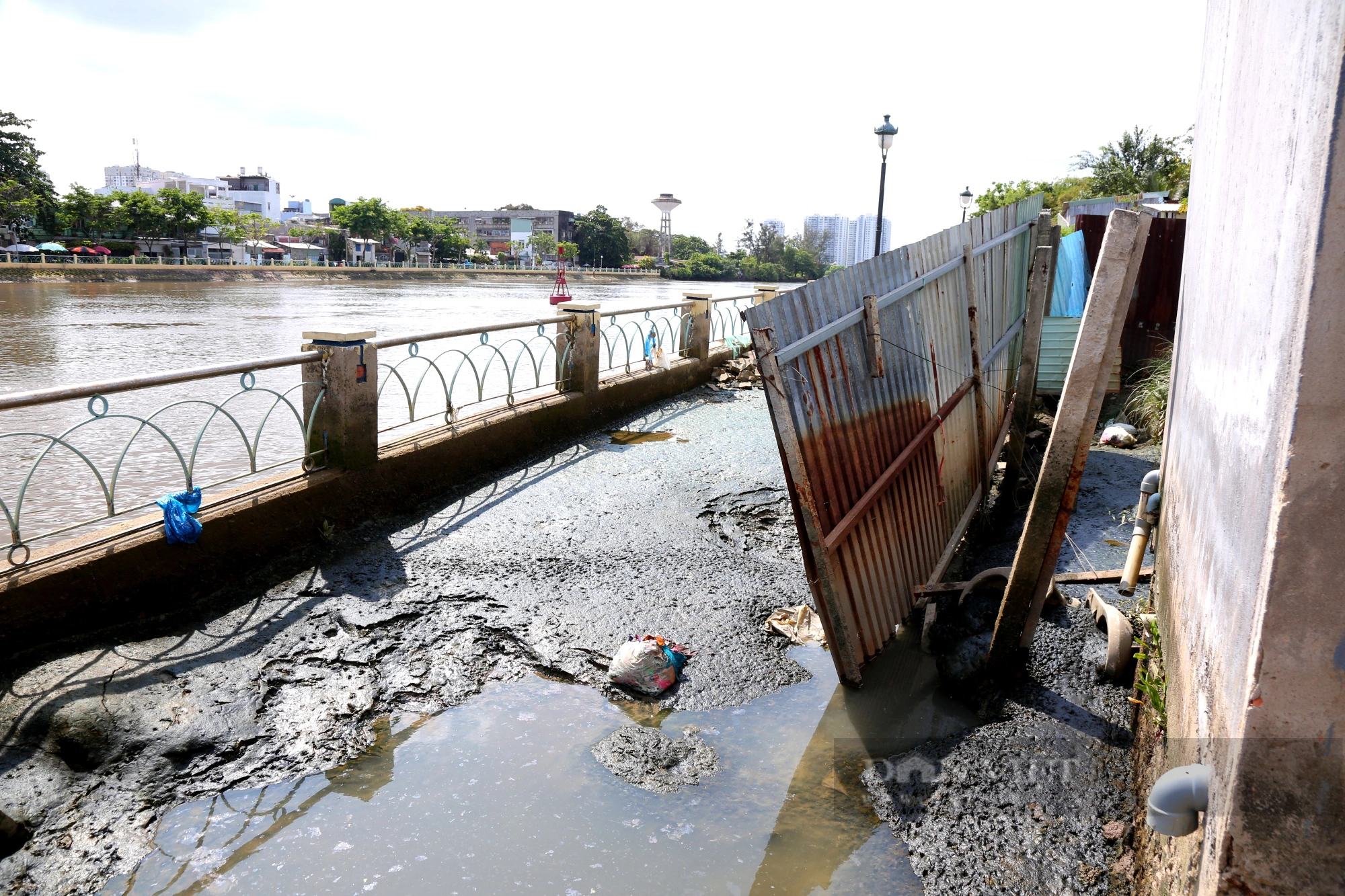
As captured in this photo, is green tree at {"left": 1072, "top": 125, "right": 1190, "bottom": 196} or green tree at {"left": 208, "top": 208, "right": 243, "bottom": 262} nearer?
green tree at {"left": 1072, "top": 125, "right": 1190, "bottom": 196}

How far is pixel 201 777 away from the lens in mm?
3408

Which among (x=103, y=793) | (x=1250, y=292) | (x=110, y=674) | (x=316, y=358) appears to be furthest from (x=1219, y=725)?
(x=316, y=358)

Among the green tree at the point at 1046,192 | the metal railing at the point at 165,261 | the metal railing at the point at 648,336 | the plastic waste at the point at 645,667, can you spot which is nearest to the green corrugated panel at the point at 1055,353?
the metal railing at the point at 648,336

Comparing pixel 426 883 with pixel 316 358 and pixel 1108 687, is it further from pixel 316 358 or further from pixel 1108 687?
pixel 316 358

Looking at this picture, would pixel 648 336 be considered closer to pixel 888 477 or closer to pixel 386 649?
pixel 888 477

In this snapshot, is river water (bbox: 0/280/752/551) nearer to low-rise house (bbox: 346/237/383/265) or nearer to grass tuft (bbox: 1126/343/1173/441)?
grass tuft (bbox: 1126/343/1173/441)

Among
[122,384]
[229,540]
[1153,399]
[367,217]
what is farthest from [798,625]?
[367,217]

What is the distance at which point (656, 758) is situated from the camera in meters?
3.70

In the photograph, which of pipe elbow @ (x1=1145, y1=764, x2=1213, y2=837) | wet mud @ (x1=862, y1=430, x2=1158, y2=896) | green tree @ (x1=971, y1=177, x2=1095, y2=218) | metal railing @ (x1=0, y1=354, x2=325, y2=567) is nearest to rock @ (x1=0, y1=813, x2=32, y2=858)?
metal railing @ (x1=0, y1=354, x2=325, y2=567)

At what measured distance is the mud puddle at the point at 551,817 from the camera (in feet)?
9.91

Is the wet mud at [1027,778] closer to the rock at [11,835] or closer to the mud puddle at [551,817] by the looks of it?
the mud puddle at [551,817]

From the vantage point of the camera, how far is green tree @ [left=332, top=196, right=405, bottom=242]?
8731 centimetres

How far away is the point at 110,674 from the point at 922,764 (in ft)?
12.1

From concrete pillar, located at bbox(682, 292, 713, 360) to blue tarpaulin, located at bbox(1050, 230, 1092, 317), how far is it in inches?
191
